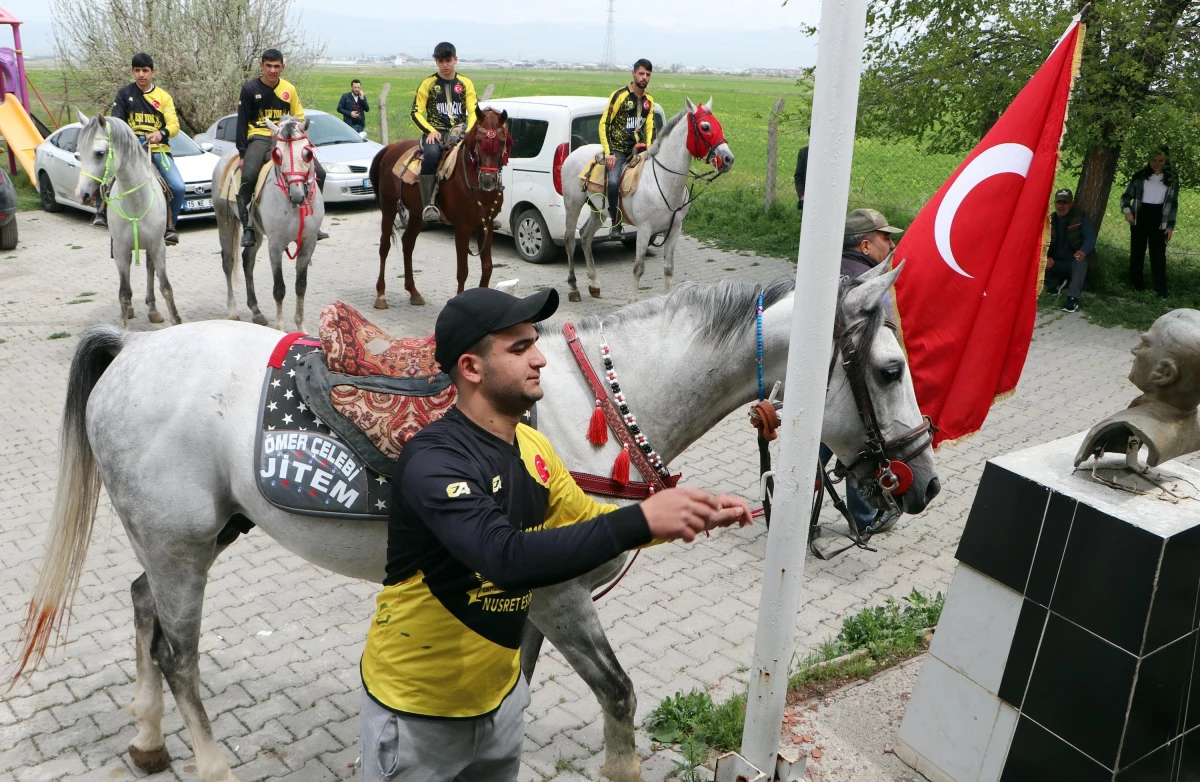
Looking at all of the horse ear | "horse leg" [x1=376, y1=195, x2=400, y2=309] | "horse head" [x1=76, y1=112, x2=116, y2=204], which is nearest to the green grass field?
"horse leg" [x1=376, y1=195, x2=400, y2=309]

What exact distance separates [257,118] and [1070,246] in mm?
10401

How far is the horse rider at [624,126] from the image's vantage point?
12219 mm

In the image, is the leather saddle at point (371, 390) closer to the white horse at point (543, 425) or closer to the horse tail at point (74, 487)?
the white horse at point (543, 425)

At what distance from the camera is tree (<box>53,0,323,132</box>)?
77.1 feet

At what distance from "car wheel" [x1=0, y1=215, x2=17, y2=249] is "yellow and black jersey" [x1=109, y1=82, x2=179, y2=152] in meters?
4.47

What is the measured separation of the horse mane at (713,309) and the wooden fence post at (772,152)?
12.8 meters

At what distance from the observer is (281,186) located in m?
10.2

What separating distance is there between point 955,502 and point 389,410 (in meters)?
5.07

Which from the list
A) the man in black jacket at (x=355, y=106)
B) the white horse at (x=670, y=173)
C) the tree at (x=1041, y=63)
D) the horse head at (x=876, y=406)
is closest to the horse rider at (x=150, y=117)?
the white horse at (x=670, y=173)

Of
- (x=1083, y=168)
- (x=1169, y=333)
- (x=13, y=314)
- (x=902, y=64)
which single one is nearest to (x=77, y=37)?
(x=13, y=314)

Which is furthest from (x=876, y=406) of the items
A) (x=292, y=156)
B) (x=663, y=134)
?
(x=663, y=134)

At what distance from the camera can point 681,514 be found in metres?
2.12

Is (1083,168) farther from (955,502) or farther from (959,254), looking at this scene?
(959,254)

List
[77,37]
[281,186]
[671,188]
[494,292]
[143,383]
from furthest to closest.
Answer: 1. [77,37]
2. [671,188]
3. [281,186]
4. [143,383]
5. [494,292]
